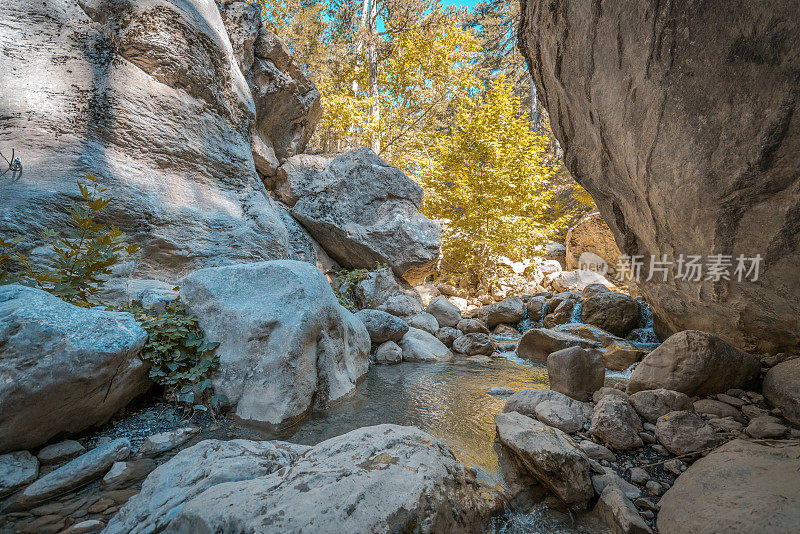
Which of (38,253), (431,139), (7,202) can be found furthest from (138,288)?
(431,139)

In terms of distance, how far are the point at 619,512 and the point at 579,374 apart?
5.90 ft

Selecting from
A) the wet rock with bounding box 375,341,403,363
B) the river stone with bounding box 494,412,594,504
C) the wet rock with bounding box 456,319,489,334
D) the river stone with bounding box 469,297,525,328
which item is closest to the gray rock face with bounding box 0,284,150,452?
the river stone with bounding box 494,412,594,504

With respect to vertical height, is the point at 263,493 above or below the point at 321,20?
below

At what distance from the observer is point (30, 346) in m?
1.96

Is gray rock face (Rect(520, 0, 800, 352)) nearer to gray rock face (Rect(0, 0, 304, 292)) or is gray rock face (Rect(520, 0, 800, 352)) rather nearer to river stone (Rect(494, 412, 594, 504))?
river stone (Rect(494, 412, 594, 504))

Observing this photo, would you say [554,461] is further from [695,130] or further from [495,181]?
[495,181]

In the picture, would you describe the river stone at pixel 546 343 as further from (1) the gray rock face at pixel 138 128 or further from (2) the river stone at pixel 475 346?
(1) the gray rock face at pixel 138 128

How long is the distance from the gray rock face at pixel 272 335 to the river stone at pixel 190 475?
0.81 meters

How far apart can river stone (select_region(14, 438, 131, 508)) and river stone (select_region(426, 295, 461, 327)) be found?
629 cm

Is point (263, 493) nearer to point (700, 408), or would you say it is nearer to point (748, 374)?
point (700, 408)

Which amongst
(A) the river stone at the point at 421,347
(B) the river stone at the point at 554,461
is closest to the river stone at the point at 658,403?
(B) the river stone at the point at 554,461

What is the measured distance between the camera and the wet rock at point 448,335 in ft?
22.4

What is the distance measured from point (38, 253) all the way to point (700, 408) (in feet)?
21.2

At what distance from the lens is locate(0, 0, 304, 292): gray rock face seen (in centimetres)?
375
